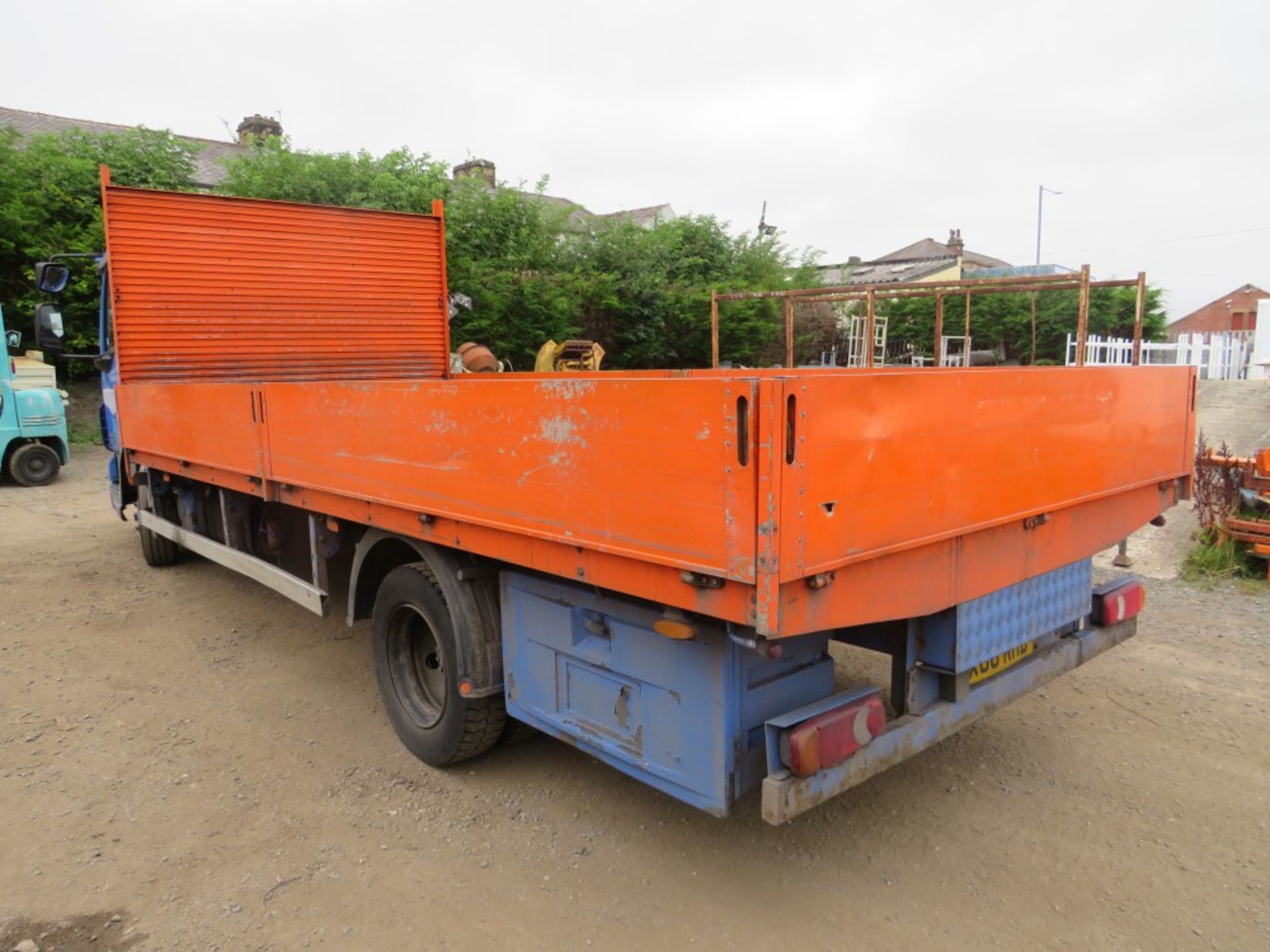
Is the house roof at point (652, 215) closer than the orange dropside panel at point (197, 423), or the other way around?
the orange dropside panel at point (197, 423)

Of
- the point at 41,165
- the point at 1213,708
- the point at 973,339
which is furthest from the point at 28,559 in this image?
the point at 973,339

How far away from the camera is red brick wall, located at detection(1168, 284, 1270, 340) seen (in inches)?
1703

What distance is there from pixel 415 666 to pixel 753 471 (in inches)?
96.1

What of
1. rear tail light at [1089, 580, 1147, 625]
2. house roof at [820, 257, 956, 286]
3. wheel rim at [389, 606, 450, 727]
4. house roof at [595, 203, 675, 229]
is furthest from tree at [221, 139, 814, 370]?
house roof at [820, 257, 956, 286]

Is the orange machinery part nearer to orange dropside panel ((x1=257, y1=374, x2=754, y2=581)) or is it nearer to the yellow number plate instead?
orange dropside panel ((x1=257, y1=374, x2=754, y2=581))

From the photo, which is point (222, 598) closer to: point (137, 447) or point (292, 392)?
point (137, 447)

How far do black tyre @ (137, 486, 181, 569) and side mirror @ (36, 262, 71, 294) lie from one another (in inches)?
64.6

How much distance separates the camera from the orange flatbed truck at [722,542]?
206 centimetres

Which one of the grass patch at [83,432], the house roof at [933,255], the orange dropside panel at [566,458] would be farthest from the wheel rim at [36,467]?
the house roof at [933,255]

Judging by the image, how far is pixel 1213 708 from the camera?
396 centimetres

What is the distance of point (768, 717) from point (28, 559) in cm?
738

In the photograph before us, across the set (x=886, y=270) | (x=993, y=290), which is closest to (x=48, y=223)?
(x=993, y=290)

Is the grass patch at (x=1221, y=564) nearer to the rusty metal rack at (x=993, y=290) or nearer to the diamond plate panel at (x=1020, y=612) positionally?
the rusty metal rack at (x=993, y=290)

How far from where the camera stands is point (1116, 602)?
3.43 m
